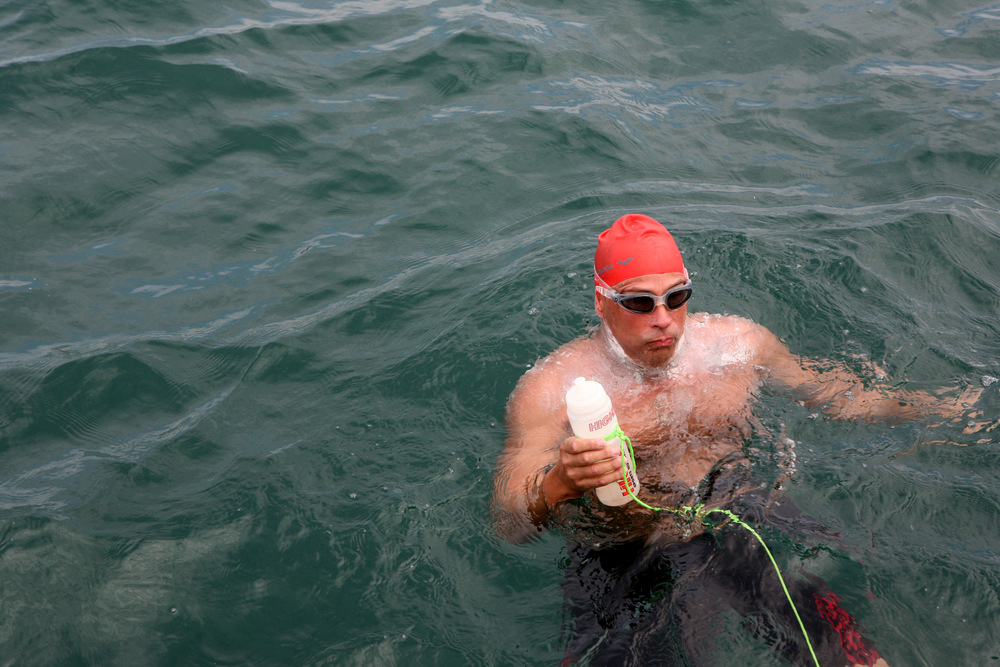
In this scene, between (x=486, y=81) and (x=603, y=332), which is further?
(x=486, y=81)

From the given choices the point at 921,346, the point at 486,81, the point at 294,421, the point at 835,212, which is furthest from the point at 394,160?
the point at 921,346

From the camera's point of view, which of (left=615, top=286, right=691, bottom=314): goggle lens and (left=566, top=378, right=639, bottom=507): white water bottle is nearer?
(left=566, top=378, right=639, bottom=507): white water bottle

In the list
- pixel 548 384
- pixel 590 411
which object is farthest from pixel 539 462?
pixel 590 411

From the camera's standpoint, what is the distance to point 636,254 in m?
4.48

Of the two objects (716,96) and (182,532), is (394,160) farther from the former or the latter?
(182,532)

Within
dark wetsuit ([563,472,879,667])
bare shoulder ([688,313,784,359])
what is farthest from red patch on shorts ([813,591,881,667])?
bare shoulder ([688,313,784,359])

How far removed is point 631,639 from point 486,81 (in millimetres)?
6769

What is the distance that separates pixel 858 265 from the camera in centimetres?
630

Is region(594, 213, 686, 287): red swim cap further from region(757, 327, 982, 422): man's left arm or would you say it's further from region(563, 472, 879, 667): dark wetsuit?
region(563, 472, 879, 667): dark wetsuit

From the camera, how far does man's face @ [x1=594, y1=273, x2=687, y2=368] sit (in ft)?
14.6

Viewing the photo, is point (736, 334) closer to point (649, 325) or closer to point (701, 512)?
point (649, 325)

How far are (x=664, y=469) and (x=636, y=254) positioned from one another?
1.27m

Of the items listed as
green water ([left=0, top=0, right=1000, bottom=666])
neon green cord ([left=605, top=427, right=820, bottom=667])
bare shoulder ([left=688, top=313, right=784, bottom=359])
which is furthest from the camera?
bare shoulder ([left=688, top=313, right=784, bottom=359])

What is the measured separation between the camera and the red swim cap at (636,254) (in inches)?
176
